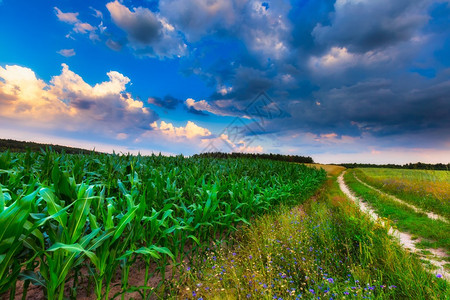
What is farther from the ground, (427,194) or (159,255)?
(427,194)

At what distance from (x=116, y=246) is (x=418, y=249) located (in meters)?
7.17

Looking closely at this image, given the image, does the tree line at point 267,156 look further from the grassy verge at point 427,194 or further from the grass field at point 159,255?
the grass field at point 159,255

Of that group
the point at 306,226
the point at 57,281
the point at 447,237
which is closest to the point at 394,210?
the point at 447,237

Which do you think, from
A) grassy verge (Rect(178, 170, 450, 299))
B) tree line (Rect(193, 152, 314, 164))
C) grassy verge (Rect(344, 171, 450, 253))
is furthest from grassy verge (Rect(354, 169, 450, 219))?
tree line (Rect(193, 152, 314, 164))

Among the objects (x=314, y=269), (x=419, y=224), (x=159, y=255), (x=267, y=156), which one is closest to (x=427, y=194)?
(x=419, y=224)

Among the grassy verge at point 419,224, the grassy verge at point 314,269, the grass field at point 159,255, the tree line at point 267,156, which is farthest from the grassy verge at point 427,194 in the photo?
the tree line at point 267,156

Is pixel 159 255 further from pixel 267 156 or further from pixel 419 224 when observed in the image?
pixel 267 156

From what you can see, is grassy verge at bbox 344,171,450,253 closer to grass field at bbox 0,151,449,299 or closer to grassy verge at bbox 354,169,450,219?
grassy verge at bbox 354,169,450,219

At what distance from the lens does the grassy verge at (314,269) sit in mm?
3215

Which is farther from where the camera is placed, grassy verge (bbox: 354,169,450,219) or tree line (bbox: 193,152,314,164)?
tree line (bbox: 193,152,314,164)

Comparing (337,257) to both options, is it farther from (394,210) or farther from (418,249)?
(394,210)

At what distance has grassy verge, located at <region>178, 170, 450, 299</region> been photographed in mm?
3215

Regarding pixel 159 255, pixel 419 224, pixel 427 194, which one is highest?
pixel 427 194

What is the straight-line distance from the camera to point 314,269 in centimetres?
405
